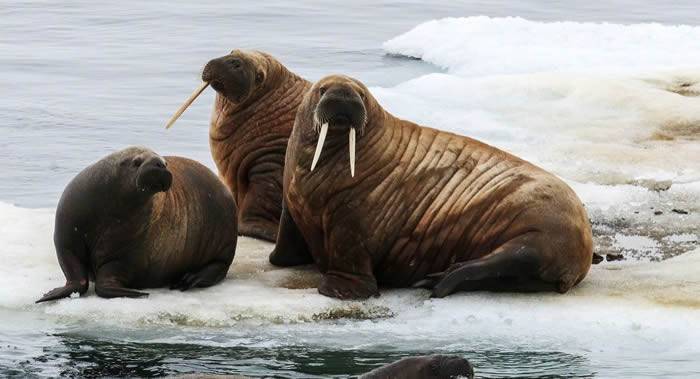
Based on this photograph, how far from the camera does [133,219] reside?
27.4ft

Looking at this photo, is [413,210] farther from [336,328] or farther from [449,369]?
[449,369]

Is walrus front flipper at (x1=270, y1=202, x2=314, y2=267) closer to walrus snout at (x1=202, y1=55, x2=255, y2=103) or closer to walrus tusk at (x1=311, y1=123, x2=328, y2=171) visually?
walrus tusk at (x1=311, y1=123, x2=328, y2=171)

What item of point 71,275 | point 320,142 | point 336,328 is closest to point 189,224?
point 71,275

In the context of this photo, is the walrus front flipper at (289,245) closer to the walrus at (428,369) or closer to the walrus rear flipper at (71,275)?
the walrus rear flipper at (71,275)

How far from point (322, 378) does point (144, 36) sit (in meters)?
16.5

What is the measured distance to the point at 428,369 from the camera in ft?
18.9

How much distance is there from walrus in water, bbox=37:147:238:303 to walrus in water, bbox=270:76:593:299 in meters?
0.62

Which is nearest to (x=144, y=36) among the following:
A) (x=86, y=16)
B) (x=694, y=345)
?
(x=86, y=16)

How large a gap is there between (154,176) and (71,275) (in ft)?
2.47

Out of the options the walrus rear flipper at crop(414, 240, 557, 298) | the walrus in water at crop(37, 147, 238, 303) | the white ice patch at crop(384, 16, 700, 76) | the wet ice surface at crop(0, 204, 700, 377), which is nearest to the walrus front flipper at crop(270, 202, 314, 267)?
the wet ice surface at crop(0, 204, 700, 377)

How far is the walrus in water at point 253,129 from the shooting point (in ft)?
33.2

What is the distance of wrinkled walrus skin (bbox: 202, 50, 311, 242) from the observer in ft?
33.2

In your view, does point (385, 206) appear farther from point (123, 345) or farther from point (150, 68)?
point (150, 68)

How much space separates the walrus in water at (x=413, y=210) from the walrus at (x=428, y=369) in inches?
103
